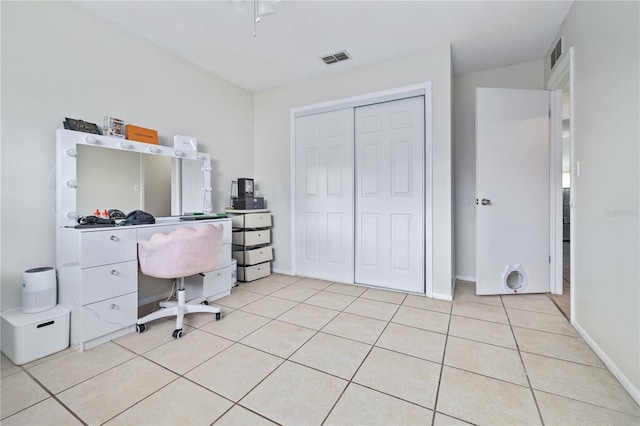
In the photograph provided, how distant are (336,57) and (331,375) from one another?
9.82ft

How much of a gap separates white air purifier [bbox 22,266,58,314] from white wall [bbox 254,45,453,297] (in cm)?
231

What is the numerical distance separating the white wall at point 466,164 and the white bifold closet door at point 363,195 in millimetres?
885

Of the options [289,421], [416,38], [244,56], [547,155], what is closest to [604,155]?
[547,155]

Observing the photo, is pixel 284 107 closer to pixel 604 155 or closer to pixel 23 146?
pixel 23 146

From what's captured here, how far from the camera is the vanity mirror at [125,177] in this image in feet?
6.85

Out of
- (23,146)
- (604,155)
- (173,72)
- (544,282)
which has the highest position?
(173,72)

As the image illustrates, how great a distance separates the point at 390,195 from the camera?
312cm

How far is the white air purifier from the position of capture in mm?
1849

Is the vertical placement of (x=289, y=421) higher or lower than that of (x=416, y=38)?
lower

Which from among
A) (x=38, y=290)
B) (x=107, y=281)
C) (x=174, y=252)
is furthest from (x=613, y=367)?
(x=38, y=290)

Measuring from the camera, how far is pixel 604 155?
1.70 m

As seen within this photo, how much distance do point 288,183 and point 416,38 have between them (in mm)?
2170

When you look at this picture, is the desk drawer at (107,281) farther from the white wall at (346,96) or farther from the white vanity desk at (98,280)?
the white wall at (346,96)

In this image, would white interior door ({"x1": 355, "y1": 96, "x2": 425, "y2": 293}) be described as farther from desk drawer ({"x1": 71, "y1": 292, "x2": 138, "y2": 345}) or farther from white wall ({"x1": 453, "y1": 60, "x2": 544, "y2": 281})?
desk drawer ({"x1": 71, "y1": 292, "x2": 138, "y2": 345})
